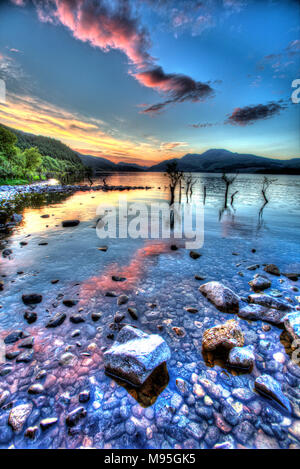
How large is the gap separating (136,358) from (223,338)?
258 centimetres

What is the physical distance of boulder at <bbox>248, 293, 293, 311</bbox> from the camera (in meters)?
6.54

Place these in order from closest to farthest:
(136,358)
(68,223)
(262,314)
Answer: (136,358) < (262,314) < (68,223)

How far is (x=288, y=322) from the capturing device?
559cm

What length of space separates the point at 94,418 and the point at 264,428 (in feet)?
10.7

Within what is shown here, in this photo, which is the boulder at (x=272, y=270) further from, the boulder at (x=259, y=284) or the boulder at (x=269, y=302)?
the boulder at (x=269, y=302)

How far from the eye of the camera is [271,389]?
381 cm

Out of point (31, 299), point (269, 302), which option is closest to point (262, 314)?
point (269, 302)

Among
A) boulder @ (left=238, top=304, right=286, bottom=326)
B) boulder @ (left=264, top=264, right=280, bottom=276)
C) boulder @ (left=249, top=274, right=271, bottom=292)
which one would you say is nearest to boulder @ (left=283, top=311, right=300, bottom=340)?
boulder @ (left=238, top=304, right=286, bottom=326)

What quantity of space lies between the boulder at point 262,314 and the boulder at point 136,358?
3453mm

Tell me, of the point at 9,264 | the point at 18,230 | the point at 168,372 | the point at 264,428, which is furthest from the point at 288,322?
the point at 18,230

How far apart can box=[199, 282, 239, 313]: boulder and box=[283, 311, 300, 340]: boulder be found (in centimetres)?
153

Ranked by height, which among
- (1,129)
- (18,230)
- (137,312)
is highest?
(1,129)

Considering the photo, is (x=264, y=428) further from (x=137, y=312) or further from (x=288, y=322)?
(x=137, y=312)

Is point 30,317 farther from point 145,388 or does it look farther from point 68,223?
point 68,223
